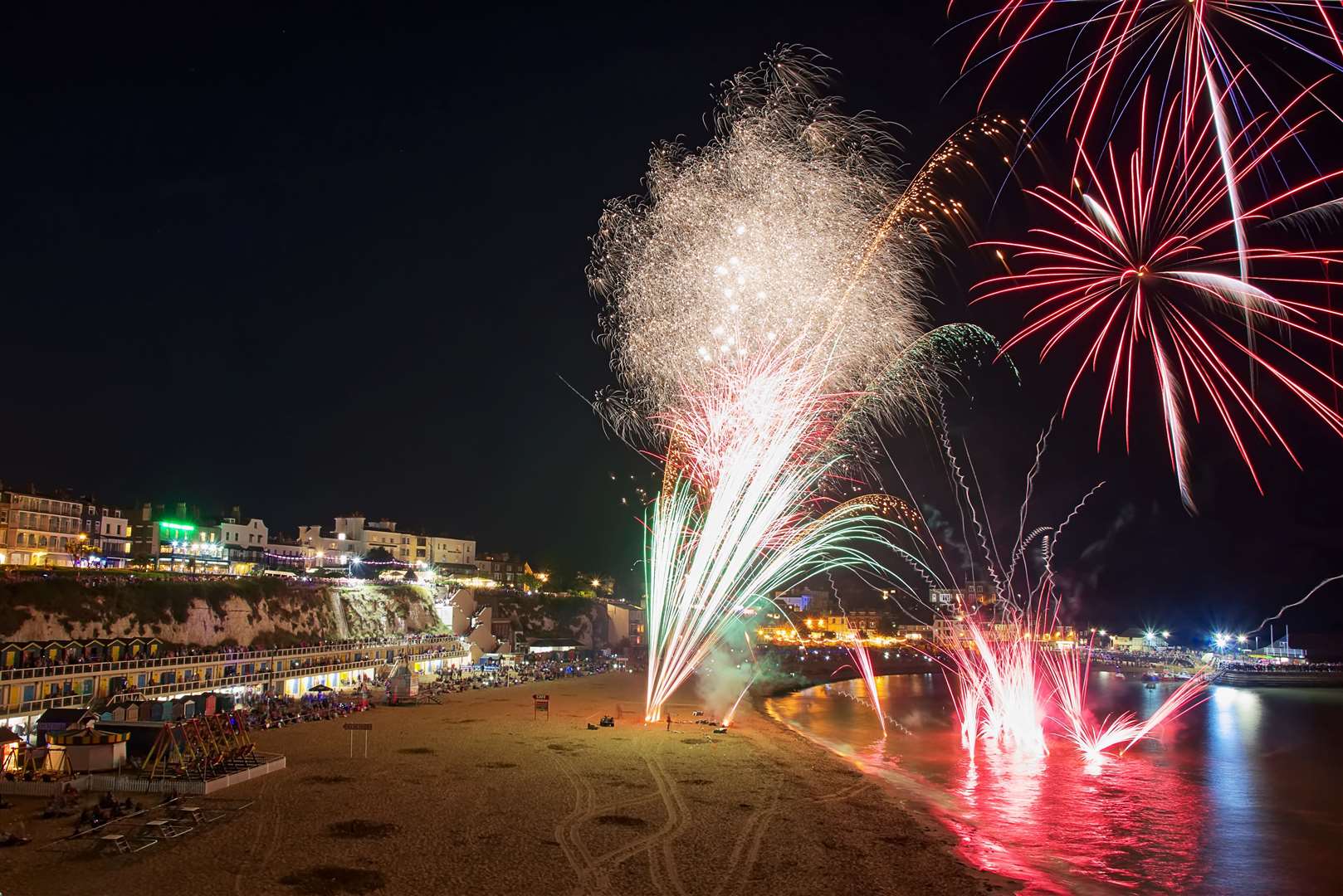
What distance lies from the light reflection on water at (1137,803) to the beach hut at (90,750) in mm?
17444

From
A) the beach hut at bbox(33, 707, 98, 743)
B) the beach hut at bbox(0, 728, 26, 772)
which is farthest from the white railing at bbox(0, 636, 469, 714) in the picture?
the beach hut at bbox(0, 728, 26, 772)

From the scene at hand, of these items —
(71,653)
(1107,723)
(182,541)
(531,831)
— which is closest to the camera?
(531,831)

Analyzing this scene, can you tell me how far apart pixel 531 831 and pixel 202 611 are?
31.9 m

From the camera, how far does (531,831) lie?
1645 cm

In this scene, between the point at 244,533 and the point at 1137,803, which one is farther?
the point at 244,533

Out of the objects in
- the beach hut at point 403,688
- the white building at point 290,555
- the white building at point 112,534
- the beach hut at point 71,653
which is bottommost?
the beach hut at point 403,688

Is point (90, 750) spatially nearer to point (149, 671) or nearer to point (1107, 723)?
point (149, 671)

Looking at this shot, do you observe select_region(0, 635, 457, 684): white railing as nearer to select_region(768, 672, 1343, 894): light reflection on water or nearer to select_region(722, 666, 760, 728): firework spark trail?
select_region(722, 666, 760, 728): firework spark trail

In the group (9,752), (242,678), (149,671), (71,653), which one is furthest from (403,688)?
(9,752)

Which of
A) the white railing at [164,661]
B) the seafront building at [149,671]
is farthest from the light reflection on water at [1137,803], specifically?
the white railing at [164,661]

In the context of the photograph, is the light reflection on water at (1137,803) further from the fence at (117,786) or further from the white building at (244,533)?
the white building at (244,533)

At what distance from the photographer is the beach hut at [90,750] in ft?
59.9

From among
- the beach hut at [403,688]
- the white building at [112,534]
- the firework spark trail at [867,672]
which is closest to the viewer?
the beach hut at [403,688]

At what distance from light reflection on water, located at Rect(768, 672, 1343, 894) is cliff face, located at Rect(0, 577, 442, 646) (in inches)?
1028
